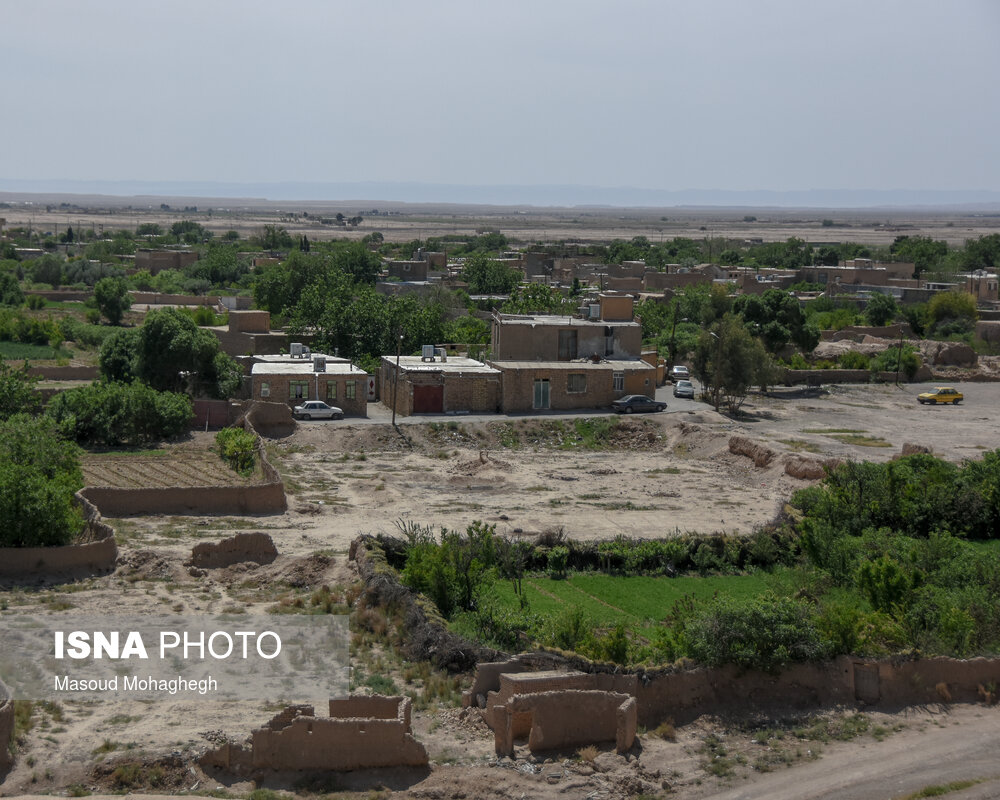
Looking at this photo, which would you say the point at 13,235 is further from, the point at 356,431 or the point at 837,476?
the point at 837,476

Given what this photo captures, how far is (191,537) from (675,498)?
13.6 meters

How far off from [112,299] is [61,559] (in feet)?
146

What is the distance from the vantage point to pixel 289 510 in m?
31.5

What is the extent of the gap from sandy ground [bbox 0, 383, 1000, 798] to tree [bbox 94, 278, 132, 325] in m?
30.9

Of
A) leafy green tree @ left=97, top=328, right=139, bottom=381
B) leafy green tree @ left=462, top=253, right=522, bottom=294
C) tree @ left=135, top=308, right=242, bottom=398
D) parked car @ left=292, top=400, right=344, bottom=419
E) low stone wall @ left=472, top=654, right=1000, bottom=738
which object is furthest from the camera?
leafy green tree @ left=462, top=253, right=522, bottom=294

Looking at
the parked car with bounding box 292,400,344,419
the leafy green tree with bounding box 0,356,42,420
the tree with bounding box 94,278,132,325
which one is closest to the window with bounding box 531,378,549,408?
the parked car with bounding box 292,400,344,419

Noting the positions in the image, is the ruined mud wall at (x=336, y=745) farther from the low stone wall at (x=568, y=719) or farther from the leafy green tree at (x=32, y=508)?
the leafy green tree at (x=32, y=508)

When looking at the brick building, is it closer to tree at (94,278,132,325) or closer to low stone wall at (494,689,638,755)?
low stone wall at (494,689,638,755)

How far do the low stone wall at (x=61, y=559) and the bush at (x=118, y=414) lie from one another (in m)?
12.3

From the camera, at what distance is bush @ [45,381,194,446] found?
1490 inches

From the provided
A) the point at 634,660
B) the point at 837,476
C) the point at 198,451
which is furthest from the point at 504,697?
the point at 198,451

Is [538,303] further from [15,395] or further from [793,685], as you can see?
[793,685]

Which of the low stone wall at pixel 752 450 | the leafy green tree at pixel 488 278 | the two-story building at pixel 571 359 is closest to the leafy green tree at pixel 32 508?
A: the two-story building at pixel 571 359

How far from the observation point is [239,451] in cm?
3597
